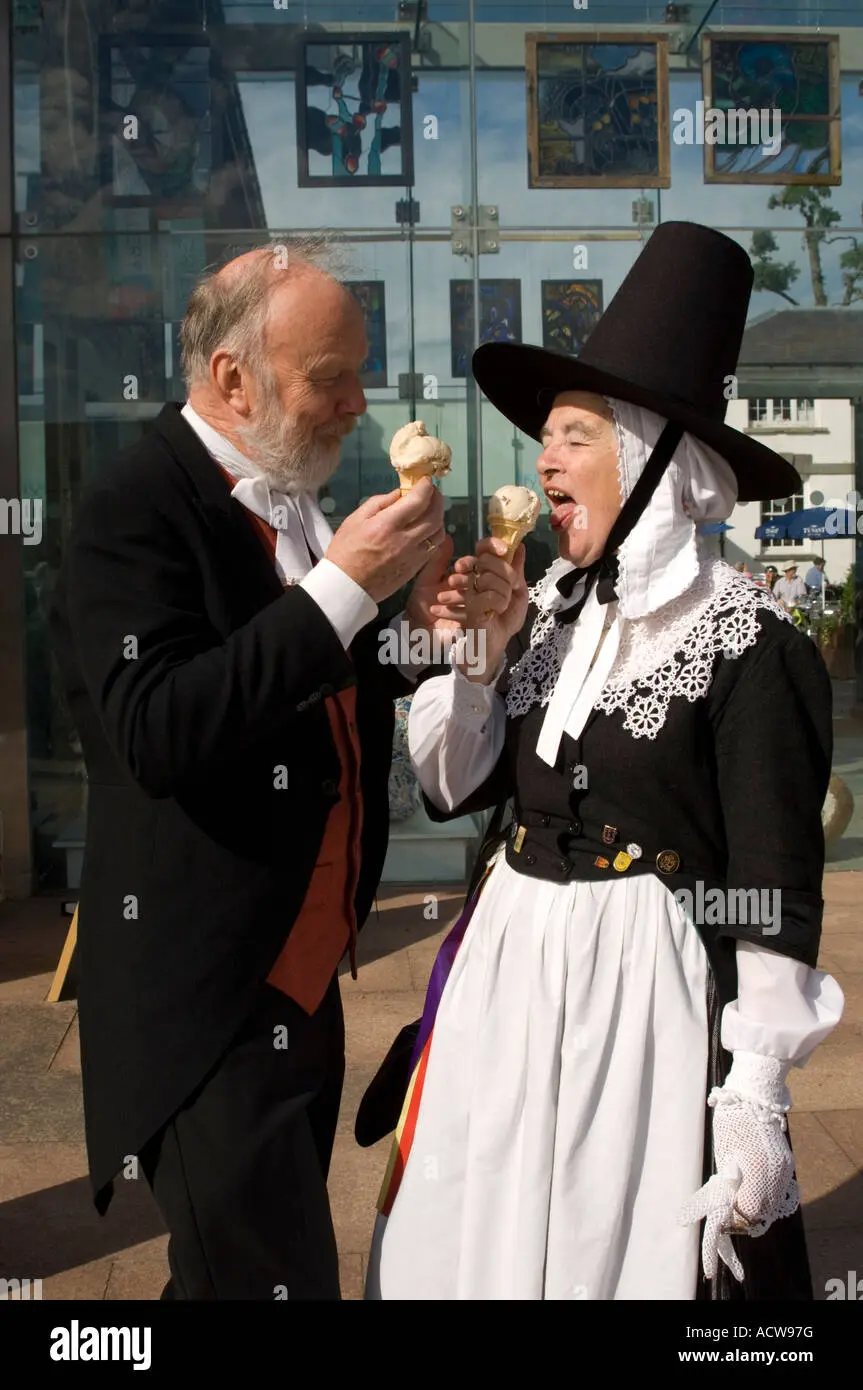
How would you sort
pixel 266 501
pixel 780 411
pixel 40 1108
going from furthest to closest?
pixel 780 411, pixel 40 1108, pixel 266 501

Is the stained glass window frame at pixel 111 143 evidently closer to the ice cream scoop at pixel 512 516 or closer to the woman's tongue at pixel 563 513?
the ice cream scoop at pixel 512 516

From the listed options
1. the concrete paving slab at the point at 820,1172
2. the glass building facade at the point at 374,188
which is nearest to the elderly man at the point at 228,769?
the concrete paving slab at the point at 820,1172

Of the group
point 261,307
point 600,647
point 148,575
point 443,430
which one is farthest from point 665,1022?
point 443,430

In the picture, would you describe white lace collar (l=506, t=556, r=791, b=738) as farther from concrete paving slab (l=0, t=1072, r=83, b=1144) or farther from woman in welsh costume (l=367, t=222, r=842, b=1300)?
concrete paving slab (l=0, t=1072, r=83, b=1144)

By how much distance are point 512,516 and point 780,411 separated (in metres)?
5.90

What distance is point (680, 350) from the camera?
2293 millimetres

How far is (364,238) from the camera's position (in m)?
7.57

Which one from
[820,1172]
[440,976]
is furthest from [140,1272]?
[820,1172]

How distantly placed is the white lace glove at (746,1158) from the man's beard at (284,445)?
1.18 m

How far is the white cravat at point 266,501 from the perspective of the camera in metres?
2.32

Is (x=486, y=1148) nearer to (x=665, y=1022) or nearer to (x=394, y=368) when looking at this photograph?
(x=665, y=1022)

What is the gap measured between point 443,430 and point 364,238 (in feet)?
3.70

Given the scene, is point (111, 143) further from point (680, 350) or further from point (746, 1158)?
point (746, 1158)

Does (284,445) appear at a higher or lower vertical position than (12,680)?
higher
